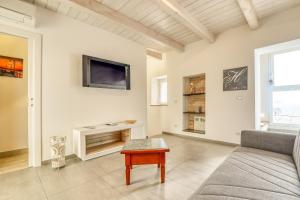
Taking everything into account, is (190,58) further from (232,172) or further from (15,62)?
(15,62)

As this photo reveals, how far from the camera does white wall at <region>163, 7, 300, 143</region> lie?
2.90 m

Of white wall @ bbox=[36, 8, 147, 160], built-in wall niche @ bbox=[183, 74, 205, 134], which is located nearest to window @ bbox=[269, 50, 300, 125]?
built-in wall niche @ bbox=[183, 74, 205, 134]

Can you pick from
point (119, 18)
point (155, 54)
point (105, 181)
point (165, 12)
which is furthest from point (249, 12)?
point (105, 181)

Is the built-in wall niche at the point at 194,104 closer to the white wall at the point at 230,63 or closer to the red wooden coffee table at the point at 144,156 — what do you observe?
the white wall at the point at 230,63

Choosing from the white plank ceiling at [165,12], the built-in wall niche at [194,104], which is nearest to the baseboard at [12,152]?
the white plank ceiling at [165,12]

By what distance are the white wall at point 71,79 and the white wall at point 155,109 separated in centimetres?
145

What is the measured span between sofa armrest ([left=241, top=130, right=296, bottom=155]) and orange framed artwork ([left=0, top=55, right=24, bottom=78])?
4.20 m

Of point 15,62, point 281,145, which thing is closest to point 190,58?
point 281,145

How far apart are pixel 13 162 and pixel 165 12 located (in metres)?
3.84

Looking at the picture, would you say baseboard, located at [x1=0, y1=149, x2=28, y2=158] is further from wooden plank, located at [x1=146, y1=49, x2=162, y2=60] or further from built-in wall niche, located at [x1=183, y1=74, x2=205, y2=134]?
wooden plank, located at [x1=146, y1=49, x2=162, y2=60]

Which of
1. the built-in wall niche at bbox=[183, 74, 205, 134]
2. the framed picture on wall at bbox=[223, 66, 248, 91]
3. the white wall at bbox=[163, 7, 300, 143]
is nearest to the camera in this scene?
the white wall at bbox=[163, 7, 300, 143]

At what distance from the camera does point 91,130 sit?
262 centimetres

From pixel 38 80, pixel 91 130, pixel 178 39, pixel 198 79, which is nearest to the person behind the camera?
pixel 38 80

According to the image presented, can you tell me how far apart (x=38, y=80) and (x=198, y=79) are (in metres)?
3.94
